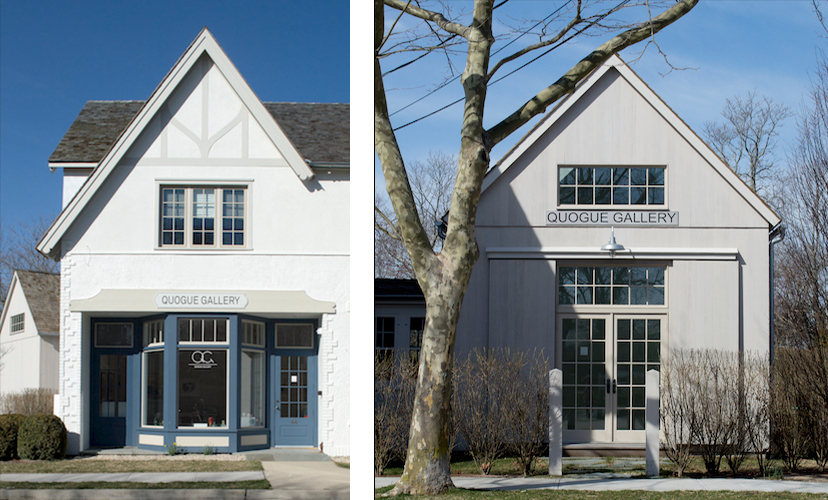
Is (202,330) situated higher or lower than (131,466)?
higher

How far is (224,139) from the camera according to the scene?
25.8 ft

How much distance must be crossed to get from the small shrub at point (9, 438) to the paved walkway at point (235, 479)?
19 cm

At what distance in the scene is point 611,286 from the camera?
33.8ft

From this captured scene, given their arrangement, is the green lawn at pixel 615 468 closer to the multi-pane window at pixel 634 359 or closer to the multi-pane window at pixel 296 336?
the multi-pane window at pixel 634 359

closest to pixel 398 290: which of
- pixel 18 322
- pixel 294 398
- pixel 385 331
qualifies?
pixel 385 331

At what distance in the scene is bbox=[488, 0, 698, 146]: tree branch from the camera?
7.85 m

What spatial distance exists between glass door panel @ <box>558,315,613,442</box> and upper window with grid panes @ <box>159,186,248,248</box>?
4670mm

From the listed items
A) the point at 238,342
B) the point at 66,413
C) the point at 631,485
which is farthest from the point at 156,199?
the point at 631,485

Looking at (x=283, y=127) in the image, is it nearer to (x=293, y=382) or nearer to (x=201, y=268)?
(x=201, y=268)

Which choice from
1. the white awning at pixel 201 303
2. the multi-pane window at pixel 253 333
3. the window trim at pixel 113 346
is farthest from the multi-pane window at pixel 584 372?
the window trim at pixel 113 346

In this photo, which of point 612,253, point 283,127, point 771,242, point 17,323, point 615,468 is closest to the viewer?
point 17,323

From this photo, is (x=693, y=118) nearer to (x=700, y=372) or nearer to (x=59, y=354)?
(x=700, y=372)

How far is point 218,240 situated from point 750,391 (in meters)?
6.21

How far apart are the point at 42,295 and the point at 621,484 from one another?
237 inches
